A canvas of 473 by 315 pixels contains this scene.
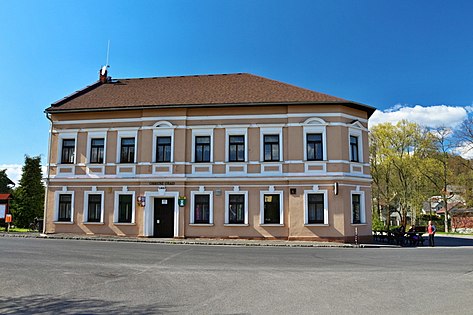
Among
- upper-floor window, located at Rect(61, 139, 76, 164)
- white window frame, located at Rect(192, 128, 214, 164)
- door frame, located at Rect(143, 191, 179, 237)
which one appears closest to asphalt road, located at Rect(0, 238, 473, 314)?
door frame, located at Rect(143, 191, 179, 237)

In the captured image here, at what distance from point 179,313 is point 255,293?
87.0 inches

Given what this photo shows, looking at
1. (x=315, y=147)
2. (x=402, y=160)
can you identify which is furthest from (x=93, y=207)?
(x=402, y=160)

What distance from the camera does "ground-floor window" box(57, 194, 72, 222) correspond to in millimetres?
25734

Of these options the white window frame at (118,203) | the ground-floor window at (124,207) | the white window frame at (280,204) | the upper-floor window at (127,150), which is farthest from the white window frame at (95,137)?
the white window frame at (280,204)

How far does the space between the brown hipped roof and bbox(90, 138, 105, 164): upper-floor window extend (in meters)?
2.10

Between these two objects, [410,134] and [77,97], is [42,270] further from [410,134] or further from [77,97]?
[410,134]

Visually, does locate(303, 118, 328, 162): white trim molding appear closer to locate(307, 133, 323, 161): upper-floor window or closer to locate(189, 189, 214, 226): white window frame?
locate(307, 133, 323, 161): upper-floor window

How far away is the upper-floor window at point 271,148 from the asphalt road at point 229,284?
9.75 meters

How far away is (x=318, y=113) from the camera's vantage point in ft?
78.7

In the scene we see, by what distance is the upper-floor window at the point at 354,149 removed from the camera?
2441 centimetres

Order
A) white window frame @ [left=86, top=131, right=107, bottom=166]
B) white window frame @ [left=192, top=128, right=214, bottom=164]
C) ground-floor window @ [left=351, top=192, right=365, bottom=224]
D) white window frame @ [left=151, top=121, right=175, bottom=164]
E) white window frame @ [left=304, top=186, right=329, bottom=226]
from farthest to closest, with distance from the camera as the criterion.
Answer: white window frame @ [left=86, top=131, right=107, bottom=166], white window frame @ [left=151, top=121, right=175, bottom=164], white window frame @ [left=192, top=128, right=214, bottom=164], ground-floor window @ [left=351, top=192, right=365, bottom=224], white window frame @ [left=304, top=186, right=329, bottom=226]

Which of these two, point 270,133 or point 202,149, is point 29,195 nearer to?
point 202,149

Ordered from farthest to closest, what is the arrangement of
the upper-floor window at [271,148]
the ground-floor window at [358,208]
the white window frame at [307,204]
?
the upper-floor window at [271,148] < the ground-floor window at [358,208] < the white window frame at [307,204]

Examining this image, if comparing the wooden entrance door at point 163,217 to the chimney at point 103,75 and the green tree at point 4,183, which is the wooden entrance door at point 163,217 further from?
the green tree at point 4,183
